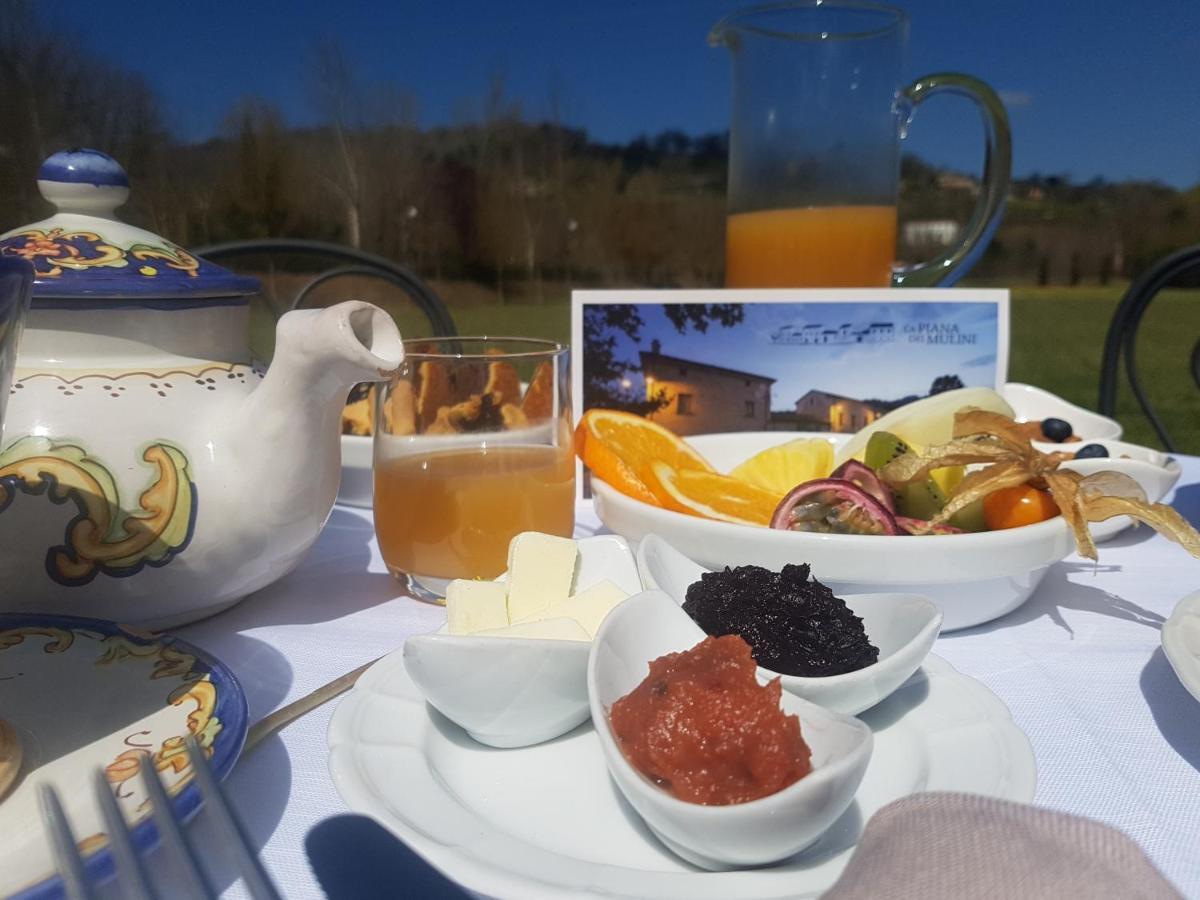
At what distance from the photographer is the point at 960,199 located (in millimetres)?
5641

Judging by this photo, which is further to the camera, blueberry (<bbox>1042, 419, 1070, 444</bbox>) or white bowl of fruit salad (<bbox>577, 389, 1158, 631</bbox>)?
blueberry (<bbox>1042, 419, 1070, 444</bbox>)

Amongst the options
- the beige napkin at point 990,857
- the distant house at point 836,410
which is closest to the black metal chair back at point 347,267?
the distant house at point 836,410

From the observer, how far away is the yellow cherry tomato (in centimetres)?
68

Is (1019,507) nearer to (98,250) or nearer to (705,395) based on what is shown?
(705,395)

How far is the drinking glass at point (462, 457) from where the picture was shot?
69 cm

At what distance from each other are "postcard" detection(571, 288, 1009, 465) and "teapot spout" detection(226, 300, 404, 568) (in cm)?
41

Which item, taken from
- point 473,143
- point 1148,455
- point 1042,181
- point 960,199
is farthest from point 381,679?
point 1042,181

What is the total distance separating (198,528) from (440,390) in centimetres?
21

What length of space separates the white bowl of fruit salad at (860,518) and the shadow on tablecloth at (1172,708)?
0.10 meters

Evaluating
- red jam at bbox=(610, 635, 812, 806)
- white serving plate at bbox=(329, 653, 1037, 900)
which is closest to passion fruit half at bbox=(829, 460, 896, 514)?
white serving plate at bbox=(329, 653, 1037, 900)

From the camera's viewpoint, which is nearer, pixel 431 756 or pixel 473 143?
pixel 431 756

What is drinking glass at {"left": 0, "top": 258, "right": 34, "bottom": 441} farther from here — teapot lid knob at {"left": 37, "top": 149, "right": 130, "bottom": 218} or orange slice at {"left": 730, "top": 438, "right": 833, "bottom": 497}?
orange slice at {"left": 730, "top": 438, "right": 833, "bottom": 497}

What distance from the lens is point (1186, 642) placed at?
0.50 metres

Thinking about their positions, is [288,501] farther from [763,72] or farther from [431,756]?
[763,72]
